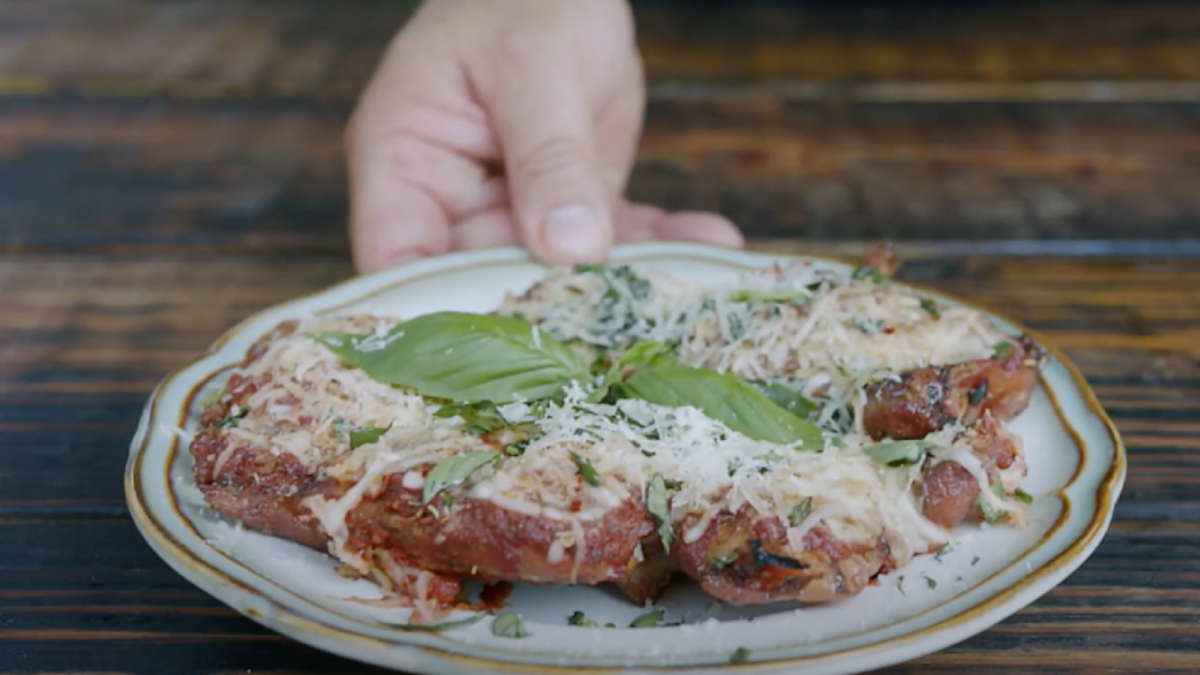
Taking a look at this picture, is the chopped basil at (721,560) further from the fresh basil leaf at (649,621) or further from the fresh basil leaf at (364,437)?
the fresh basil leaf at (364,437)

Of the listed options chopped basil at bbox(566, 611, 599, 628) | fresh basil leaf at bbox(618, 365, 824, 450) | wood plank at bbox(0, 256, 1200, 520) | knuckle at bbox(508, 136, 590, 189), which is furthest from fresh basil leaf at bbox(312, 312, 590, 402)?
knuckle at bbox(508, 136, 590, 189)

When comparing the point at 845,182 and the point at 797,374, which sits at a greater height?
the point at 797,374

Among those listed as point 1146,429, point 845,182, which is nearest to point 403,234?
point 845,182

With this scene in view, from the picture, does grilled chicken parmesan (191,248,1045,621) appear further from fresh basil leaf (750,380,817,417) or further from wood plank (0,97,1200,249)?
wood plank (0,97,1200,249)

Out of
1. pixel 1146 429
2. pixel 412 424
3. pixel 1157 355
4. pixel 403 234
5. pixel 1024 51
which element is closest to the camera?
pixel 412 424

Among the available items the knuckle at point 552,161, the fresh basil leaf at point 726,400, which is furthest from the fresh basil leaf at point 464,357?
the knuckle at point 552,161

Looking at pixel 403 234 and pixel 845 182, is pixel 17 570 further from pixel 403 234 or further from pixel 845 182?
pixel 845 182
